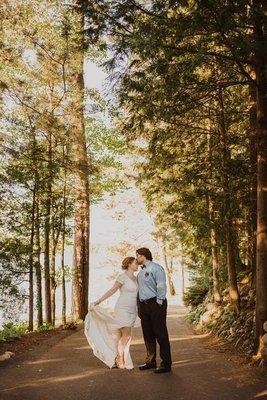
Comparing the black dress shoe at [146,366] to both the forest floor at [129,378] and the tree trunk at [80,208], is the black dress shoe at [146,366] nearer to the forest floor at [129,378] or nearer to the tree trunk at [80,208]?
the forest floor at [129,378]

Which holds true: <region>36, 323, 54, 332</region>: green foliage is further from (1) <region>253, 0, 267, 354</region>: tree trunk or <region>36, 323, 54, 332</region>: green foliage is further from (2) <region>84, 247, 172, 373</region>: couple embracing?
(1) <region>253, 0, 267, 354</region>: tree trunk

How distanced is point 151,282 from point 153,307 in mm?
439

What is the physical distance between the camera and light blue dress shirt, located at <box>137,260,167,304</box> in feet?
26.1

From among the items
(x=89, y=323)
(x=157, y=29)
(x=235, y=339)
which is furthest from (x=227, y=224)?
(x=157, y=29)

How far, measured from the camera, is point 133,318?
8492 millimetres

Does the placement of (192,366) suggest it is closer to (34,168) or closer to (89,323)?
(89,323)

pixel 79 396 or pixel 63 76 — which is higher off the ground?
pixel 63 76

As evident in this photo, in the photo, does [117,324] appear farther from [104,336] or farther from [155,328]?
[155,328]

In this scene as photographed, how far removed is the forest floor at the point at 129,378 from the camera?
6.32 m

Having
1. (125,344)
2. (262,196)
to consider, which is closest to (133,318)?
(125,344)

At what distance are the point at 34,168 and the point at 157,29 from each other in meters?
7.29

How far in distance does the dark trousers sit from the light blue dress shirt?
14 centimetres

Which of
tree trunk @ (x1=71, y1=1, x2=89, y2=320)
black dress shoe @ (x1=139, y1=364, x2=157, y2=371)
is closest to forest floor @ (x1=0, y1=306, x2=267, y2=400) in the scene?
black dress shoe @ (x1=139, y1=364, x2=157, y2=371)

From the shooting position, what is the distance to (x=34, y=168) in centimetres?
1420
